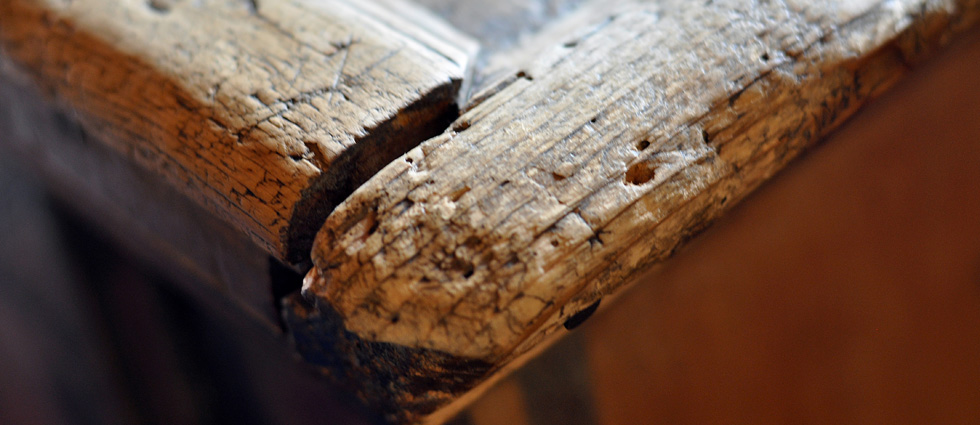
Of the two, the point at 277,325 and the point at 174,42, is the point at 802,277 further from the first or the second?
the point at 174,42

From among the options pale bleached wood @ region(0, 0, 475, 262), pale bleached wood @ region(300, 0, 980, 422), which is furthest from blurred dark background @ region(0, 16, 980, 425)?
pale bleached wood @ region(0, 0, 475, 262)

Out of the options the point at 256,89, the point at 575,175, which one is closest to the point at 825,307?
the point at 575,175

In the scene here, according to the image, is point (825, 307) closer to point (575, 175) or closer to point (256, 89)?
point (575, 175)

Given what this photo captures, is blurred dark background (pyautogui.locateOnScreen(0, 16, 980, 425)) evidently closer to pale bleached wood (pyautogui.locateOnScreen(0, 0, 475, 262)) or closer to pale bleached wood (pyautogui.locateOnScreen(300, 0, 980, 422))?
pale bleached wood (pyautogui.locateOnScreen(300, 0, 980, 422))

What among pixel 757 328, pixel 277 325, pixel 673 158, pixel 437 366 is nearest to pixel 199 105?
pixel 277 325

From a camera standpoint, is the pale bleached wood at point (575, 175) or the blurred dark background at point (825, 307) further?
the blurred dark background at point (825, 307)

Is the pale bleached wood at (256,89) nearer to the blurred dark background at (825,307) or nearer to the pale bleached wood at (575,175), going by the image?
the pale bleached wood at (575,175)

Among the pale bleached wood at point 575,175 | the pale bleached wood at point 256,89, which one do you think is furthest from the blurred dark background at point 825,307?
the pale bleached wood at point 256,89
